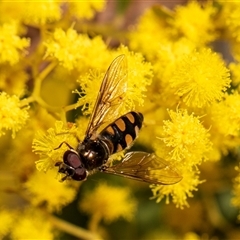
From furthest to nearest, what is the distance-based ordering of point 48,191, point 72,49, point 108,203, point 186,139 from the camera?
point 108,203 < point 48,191 < point 72,49 < point 186,139

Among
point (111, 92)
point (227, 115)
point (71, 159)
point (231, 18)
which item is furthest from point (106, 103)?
point (231, 18)

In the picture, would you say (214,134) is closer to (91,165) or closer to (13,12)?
(91,165)

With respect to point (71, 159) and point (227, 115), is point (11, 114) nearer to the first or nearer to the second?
point (71, 159)

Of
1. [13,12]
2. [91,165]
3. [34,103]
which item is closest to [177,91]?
[91,165]

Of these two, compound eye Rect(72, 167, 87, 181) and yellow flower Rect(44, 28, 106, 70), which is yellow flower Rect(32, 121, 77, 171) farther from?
yellow flower Rect(44, 28, 106, 70)

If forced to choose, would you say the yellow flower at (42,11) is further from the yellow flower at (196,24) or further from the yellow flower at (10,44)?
the yellow flower at (196,24)

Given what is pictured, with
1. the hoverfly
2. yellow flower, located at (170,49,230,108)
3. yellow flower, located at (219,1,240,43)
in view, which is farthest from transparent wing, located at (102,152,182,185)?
yellow flower, located at (219,1,240,43)

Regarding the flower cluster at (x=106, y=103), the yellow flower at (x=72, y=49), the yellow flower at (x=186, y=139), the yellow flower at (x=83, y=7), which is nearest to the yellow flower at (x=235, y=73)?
the flower cluster at (x=106, y=103)
